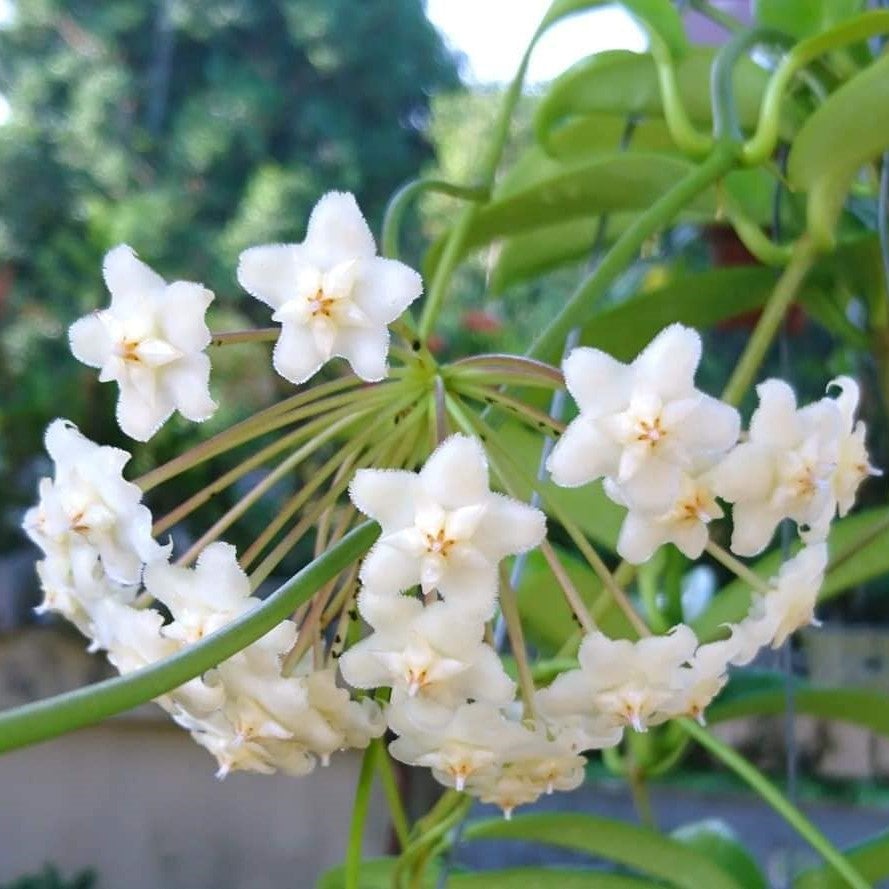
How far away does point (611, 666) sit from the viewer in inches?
13.7

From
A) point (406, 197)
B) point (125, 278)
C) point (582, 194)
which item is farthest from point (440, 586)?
point (582, 194)

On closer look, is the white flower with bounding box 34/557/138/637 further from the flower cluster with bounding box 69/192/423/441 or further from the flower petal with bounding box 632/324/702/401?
the flower petal with bounding box 632/324/702/401

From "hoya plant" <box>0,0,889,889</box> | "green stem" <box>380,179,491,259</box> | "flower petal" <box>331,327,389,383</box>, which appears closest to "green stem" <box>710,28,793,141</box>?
"hoya plant" <box>0,0,889,889</box>

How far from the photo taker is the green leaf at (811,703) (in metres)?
0.63

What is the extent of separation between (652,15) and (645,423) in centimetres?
32

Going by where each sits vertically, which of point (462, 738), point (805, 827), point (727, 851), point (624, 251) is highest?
point (624, 251)

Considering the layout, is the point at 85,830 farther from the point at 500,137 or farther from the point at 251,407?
the point at 500,137

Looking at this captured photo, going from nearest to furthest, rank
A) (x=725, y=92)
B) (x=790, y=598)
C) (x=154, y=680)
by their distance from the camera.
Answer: (x=154, y=680)
(x=790, y=598)
(x=725, y=92)

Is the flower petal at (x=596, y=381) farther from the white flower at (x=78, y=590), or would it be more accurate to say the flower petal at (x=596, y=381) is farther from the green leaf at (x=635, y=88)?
the green leaf at (x=635, y=88)

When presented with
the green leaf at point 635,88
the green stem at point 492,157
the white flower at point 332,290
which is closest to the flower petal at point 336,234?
the white flower at point 332,290

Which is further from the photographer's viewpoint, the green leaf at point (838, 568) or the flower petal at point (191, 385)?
the green leaf at point (838, 568)

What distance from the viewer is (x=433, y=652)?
32 centimetres

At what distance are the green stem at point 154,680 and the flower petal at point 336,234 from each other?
8cm

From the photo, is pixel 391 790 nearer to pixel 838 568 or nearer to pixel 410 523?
pixel 410 523
